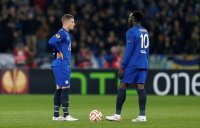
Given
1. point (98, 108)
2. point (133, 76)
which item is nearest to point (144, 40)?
point (133, 76)

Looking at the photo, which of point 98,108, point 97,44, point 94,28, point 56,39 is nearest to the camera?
point 56,39

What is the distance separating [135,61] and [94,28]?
17.1 metres

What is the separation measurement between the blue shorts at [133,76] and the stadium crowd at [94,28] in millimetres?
14954

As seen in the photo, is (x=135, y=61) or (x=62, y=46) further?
(x=62, y=46)

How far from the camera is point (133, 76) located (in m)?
15.2

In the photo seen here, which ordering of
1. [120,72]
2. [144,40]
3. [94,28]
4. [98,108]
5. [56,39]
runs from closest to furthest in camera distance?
1. [120,72]
2. [144,40]
3. [56,39]
4. [98,108]
5. [94,28]

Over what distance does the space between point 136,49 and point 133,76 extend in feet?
1.88

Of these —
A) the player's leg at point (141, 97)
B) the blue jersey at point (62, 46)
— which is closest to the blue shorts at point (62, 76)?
the blue jersey at point (62, 46)

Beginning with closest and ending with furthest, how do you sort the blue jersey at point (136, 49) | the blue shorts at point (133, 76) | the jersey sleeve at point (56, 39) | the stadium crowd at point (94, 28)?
1. the blue jersey at point (136, 49)
2. the blue shorts at point (133, 76)
3. the jersey sleeve at point (56, 39)
4. the stadium crowd at point (94, 28)

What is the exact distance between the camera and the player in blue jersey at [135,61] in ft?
49.5

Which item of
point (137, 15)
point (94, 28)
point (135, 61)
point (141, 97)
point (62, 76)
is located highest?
point (94, 28)

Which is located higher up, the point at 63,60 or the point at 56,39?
the point at 56,39

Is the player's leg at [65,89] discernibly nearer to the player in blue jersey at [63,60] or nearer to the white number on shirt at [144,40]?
the player in blue jersey at [63,60]

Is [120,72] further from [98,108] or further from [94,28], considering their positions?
[94,28]
